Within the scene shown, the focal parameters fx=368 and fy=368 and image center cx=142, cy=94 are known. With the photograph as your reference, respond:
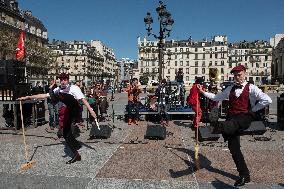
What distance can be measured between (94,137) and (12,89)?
4022 mm

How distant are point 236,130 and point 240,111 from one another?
322 millimetres

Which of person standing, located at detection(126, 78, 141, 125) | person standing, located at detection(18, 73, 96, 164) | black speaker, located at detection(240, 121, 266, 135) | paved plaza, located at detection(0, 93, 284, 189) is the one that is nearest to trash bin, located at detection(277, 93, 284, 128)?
paved plaza, located at detection(0, 93, 284, 189)

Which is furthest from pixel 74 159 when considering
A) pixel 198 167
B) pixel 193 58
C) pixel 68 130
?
pixel 193 58

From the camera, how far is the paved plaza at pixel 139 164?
616 cm

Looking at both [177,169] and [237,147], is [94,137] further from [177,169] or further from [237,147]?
[237,147]

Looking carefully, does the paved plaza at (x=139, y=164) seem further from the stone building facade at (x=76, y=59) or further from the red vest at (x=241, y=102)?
the stone building facade at (x=76, y=59)

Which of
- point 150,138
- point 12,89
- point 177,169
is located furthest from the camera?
point 12,89

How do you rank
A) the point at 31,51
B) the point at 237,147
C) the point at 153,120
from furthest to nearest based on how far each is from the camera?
the point at 31,51 → the point at 153,120 → the point at 237,147

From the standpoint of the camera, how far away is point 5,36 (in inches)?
2026

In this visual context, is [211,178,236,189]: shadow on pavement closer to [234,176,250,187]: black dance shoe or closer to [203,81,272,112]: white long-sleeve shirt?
[234,176,250,187]: black dance shoe

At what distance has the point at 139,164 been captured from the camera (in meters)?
7.45

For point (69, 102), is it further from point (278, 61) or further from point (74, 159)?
point (278, 61)

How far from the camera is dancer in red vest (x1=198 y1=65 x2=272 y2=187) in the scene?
5.86m

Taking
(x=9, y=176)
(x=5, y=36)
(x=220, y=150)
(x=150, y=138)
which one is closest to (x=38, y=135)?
(x=150, y=138)
